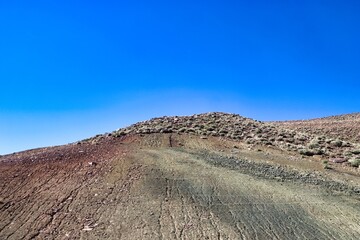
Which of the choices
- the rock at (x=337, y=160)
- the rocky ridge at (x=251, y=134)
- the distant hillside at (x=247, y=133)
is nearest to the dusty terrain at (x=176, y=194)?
the rock at (x=337, y=160)

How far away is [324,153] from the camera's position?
1133 inches

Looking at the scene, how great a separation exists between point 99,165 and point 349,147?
20.0 metres

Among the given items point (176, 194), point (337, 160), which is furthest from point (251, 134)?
point (176, 194)

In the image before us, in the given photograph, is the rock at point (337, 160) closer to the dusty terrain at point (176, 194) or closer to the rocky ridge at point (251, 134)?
the rocky ridge at point (251, 134)

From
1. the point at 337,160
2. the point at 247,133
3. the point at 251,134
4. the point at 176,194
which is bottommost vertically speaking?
the point at 176,194

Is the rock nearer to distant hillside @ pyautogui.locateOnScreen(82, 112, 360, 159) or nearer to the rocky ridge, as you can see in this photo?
the rocky ridge

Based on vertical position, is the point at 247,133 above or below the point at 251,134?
above

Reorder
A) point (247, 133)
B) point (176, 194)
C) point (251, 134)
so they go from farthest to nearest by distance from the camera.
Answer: point (247, 133), point (251, 134), point (176, 194)

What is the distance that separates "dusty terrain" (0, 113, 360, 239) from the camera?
12.3 metres

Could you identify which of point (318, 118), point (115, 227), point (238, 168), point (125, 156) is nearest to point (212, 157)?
point (238, 168)

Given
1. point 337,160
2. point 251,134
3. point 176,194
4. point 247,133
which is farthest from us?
point 247,133

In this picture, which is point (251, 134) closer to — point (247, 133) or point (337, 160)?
point (247, 133)

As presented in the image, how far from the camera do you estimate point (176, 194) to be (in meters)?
15.8

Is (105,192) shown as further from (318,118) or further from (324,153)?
(318,118)
